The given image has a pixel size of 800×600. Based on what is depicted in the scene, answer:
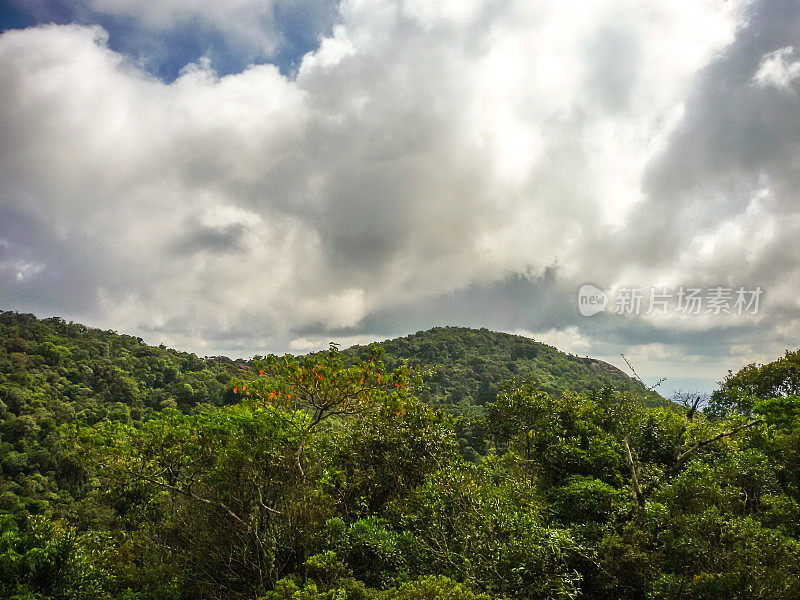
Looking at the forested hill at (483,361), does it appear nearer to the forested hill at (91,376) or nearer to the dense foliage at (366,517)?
the forested hill at (91,376)

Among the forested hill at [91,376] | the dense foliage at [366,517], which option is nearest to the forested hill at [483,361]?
the forested hill at [91,376]

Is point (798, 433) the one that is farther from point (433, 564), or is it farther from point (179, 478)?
point (179, 478)

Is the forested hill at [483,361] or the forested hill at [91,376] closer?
the forested hill at [91,376]

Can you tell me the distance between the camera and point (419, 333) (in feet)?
436

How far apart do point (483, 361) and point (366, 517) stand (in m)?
96.4

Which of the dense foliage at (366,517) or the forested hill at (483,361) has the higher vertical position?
the forested hill at (483,361)

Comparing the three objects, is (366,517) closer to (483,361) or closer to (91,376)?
(91,376)

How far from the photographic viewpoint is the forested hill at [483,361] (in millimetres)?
83444

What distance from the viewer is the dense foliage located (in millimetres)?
7242

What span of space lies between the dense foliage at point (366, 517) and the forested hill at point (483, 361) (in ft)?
191

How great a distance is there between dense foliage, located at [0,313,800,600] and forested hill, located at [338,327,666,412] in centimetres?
5808

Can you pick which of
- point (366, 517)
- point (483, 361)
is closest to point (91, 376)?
point (366, 517)

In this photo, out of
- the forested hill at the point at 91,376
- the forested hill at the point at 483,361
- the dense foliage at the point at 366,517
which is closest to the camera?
the dense foliage at the point at 366,517

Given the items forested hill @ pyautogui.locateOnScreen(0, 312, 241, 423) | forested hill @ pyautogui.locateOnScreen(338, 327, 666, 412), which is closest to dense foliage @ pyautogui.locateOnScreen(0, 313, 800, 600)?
forested hill @ pyautogui.locateOnScreen(0, 312, 241, 423)
